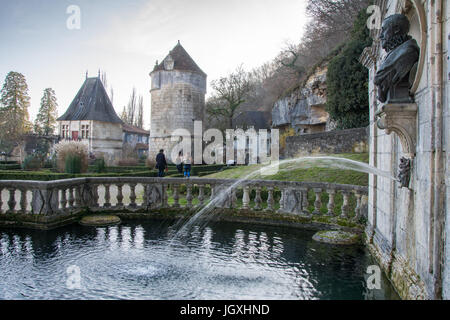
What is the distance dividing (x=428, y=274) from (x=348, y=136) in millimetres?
13109

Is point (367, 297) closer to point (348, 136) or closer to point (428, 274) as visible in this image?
point (428, 274)

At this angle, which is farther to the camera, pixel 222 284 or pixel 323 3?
pixel 323 3

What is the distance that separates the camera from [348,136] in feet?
50.2

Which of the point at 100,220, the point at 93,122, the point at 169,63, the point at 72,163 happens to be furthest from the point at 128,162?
the point at 100,220

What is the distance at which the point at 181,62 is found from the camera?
32.8 m

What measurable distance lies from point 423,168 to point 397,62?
112 centimetres

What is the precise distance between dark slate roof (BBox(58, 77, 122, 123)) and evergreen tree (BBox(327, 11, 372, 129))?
99.9 feet

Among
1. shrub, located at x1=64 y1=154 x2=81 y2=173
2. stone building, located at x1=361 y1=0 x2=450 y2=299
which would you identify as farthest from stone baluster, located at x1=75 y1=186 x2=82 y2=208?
shrub, located at x1=64 y1=154 x2=81 y2=173

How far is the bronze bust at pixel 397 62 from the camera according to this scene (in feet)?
11.2

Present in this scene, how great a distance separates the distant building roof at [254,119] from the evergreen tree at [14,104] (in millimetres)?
25320

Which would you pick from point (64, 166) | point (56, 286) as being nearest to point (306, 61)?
point (64, 166)

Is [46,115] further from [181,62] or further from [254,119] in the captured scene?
[254,119]

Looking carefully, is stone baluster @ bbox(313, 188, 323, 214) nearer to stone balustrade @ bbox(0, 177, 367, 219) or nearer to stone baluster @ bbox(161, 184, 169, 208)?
stone balustrade @ bbox(0, 177, 367, 219)

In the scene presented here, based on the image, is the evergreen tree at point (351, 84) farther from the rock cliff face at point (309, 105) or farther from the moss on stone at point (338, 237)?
the moss on stone at point (338, 237)
